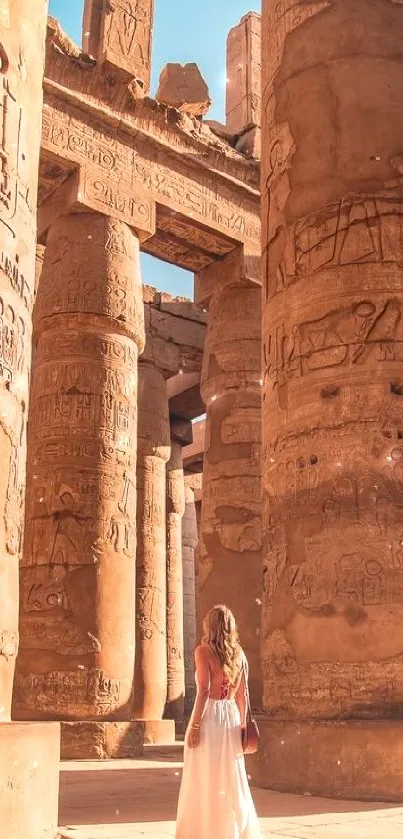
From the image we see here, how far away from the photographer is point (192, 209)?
1145 cm

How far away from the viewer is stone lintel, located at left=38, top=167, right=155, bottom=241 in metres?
10.2

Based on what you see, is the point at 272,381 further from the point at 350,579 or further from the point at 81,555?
the point at 81,555

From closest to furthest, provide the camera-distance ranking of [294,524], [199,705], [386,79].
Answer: [199,705]
[294,524]
[386,79]

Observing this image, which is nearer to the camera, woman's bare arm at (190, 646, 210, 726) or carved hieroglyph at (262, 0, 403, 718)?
woman's bare arm at (190, 646, 210, 726)

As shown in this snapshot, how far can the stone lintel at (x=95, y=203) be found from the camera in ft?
33.3

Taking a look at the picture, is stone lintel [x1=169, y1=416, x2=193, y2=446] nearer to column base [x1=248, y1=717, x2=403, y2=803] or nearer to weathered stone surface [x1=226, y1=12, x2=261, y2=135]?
weathered stone surface [x1=226, y1=12, x2=261, y2=135]

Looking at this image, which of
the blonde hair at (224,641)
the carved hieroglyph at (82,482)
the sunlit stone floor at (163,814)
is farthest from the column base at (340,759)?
the carved hieroglyph at (82,482)

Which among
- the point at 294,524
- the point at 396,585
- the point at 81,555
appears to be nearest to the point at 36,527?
the point at 81,555

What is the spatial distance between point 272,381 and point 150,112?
5.79m

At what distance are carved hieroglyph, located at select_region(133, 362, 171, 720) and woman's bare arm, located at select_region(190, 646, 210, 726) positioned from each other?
8.98m

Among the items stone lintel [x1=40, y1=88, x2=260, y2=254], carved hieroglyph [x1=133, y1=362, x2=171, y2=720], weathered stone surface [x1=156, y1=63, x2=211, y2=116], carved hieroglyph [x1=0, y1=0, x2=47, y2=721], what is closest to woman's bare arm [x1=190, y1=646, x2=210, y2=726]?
carved hieroglyph [x1=0, y1=0, x2=47, y2=721]

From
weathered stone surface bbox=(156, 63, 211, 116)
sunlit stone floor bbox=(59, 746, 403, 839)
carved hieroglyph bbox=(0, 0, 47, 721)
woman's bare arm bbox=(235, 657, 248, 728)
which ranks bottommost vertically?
sunlit stone floor bbox=(59, 746, 403, 839)

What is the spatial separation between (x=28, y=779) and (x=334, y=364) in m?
3.68

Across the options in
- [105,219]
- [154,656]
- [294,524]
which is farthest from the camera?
[154,656]
